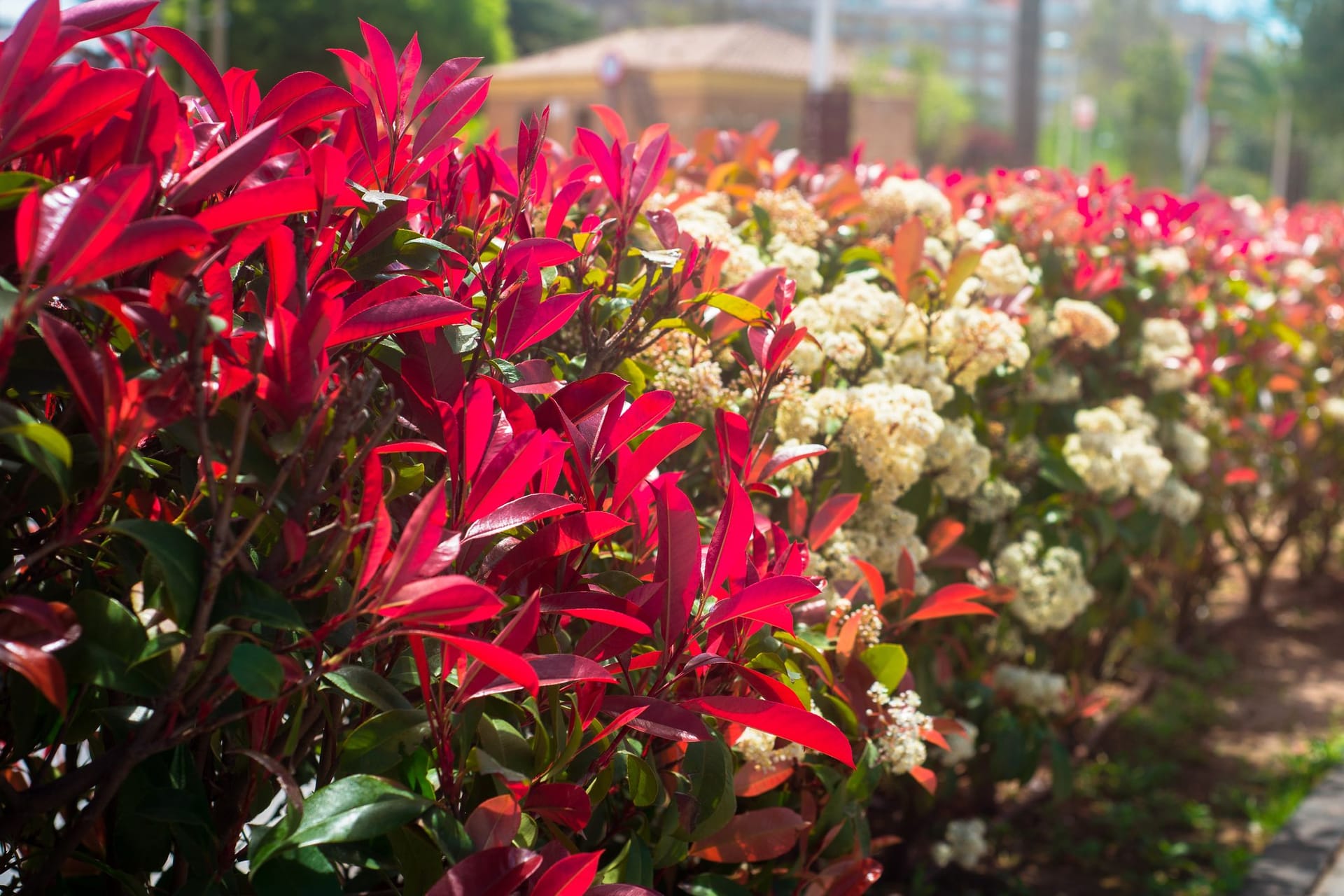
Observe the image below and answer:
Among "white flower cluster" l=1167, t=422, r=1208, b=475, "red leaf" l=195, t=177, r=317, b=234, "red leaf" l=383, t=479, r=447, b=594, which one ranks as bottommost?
"white flower cluster" l=1167, t=422, r=1208, b=475

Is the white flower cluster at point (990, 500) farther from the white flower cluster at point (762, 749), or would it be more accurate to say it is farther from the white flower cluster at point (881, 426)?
the white flower cluster at point (762, 749)

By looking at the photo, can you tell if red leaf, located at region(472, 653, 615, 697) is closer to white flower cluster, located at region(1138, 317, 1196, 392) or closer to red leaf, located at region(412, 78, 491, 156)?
red leaf, located at region(412, 78, 491, 156)

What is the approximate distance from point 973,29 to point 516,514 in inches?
5792

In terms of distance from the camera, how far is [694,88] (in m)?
40.5

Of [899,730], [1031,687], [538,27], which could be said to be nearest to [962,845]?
[1031,687]

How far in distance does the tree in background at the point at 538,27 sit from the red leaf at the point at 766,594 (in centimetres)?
6516

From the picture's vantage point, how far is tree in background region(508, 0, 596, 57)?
63375 millimetres

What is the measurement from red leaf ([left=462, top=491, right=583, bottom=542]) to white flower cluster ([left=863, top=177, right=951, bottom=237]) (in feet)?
6.41

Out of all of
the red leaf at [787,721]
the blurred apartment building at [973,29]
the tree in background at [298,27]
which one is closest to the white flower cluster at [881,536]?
the red leaf at [787,721]

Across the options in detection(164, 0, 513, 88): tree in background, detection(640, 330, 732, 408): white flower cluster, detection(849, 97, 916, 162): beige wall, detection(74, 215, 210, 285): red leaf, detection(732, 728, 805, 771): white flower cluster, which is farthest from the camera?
detection(849, 97, 916, 162): beige wall

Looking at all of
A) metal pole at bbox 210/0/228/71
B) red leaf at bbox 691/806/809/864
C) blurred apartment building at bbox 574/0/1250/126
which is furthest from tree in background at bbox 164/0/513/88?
blurred apartment building at bbox 574/0/1250/126

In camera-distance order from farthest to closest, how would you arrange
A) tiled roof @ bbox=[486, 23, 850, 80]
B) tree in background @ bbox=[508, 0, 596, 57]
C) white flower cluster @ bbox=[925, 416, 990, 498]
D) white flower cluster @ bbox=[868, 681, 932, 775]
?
tree in background @ bbox=[508, 0, 596, 57], tiled roof @ bbox=[486, 23, 850, 80], white flower cluster @ bbox=[925, 416, 990, 498], white flower cluster @ bbox=[868, 681, 932, 775]

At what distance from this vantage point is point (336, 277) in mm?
1147

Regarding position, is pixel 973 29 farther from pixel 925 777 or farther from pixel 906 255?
pixel 925 777
